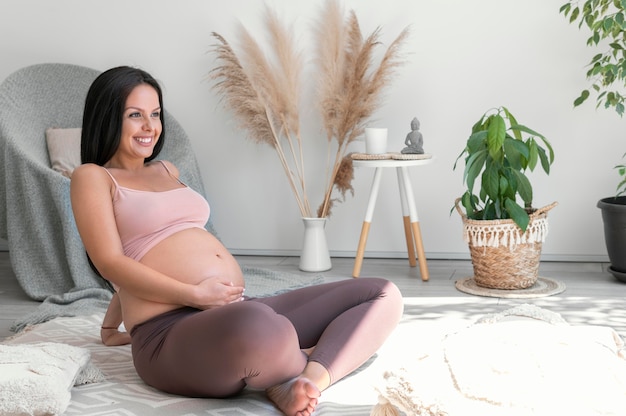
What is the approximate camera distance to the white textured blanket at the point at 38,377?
5.36 ft

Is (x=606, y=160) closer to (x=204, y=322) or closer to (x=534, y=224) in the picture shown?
(x=534, y=224)

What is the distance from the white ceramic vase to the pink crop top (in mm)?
1617

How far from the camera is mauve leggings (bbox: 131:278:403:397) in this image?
64.1 inches

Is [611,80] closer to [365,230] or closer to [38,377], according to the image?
[365,230]

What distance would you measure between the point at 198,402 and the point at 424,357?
21.6 inches

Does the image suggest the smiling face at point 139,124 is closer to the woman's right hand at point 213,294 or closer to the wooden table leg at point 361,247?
the woman's right hand at point 213,294

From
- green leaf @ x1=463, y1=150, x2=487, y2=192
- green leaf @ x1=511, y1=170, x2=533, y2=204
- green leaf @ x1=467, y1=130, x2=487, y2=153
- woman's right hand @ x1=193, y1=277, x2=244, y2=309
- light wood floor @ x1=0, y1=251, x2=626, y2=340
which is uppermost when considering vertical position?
green leaf @ x1=467, y1=130, x2=487, y2=153

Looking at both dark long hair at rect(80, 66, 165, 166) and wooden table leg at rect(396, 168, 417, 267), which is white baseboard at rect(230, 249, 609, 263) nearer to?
wooden table leg at rect(396, 168, 417, 267)

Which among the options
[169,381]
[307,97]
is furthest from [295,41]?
[169,381]

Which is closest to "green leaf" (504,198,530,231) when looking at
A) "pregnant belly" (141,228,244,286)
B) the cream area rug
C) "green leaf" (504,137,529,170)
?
"green leaf" (504,137,529,170)

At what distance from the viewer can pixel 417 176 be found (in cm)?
368

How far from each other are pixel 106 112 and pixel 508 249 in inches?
Result: 66.8

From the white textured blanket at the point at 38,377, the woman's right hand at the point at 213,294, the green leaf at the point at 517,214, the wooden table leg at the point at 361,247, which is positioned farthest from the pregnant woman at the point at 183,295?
the wooden table leg at the point at 361,247

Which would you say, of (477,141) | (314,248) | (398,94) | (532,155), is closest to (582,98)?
(532,155)
